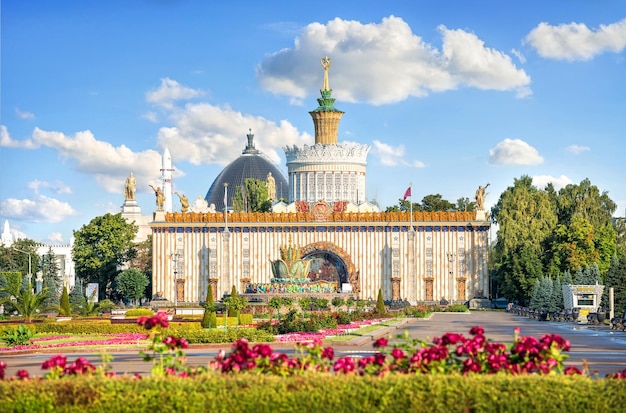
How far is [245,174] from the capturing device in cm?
18062

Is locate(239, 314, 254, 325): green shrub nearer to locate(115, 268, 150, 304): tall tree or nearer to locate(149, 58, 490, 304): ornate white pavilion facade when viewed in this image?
locate(149, 58, 490, 304): ornate white pavilion facade

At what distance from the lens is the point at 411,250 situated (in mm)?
99375

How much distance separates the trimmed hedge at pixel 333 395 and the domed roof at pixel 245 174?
15966 cm

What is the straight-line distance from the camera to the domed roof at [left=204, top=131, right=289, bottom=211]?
589 feet

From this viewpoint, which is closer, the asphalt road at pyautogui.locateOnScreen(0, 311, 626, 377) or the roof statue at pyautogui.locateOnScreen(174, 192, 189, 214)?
the asphalt road at pyautogui.locateOnScreen(0, 311, 626, 377)

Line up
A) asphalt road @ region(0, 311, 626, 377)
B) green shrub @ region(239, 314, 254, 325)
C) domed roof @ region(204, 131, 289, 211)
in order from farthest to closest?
domed roof @ region(204, 131, 289, 211)
green shrub @ region(239, 314, 254, 325)
asphalt road @ region(0, 311, 626, 377)

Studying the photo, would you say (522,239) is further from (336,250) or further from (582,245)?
(336,250)

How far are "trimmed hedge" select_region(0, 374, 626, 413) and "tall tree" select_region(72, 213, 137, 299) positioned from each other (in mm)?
92468

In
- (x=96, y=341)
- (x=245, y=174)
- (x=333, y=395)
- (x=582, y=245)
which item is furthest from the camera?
(x=245, y=174)

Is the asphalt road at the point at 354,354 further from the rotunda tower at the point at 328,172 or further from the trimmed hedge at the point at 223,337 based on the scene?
the rotunda tower at the point at 328,172

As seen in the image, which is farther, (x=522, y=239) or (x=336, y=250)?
(x=336, y=250)

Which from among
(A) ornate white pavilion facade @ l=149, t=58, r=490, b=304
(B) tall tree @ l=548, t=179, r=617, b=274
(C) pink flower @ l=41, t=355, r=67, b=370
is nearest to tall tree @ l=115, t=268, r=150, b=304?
(A) ornate white pavilion facade @ l=149, t=58, r=490, b=304

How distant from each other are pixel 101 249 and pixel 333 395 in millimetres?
94538

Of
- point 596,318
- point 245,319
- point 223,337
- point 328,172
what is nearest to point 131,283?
point 328,172
